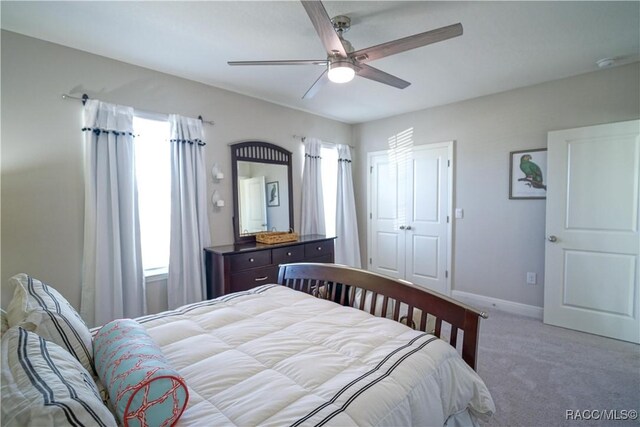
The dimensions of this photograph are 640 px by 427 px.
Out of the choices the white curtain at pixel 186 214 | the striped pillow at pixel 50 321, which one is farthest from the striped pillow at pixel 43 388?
the white curtain at pixel 186 214

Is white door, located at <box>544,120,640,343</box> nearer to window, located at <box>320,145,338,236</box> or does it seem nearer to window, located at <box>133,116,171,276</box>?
window, located at <box>320,145,338,236</box>

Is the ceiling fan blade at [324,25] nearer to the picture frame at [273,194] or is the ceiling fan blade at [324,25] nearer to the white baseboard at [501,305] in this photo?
the picture frame at [273,194]

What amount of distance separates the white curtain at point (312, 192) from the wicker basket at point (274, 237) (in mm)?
526

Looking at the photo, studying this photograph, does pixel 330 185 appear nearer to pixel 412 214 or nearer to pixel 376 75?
pixel 412 214

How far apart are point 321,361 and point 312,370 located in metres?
0.07

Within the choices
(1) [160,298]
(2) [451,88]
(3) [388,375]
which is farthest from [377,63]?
(1) [160,298]

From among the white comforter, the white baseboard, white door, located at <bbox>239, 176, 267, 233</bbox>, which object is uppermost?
white door, located at <bbox>239, 176, 267, 233</bbox>

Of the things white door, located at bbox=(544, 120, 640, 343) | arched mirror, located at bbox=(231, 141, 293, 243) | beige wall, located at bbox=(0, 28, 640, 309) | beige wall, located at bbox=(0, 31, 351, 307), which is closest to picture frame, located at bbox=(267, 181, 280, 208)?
arched mirror, located at bbox=(231, 141, 293, 243)

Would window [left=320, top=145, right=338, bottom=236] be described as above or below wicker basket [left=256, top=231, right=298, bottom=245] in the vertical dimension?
above

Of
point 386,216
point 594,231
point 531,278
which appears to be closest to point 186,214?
point 386,216

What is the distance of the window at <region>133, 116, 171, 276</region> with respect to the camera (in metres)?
2.83

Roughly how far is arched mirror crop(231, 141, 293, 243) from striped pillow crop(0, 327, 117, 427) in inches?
102

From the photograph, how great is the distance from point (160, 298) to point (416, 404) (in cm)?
264

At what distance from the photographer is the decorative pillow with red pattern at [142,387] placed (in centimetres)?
81
